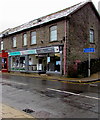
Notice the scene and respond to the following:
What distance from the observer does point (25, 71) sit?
811 inches

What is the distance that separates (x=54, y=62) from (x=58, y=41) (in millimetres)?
2677

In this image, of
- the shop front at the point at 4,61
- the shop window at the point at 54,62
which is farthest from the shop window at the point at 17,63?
the shop window at the point at 54,62

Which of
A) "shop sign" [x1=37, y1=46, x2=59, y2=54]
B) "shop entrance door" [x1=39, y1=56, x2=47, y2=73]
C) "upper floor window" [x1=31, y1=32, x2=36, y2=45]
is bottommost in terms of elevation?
"shop entrance door" [x1=39, y1=56, x2=47, y2=73]

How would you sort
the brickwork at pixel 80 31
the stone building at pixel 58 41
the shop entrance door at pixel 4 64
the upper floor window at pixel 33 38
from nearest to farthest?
the stone building at pixel 58 41
the brickwork at pixel 80 31
the upper floor window at pixel 33 38
the shop entrance door at pixel 4 64

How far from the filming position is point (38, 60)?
19641 millimetres

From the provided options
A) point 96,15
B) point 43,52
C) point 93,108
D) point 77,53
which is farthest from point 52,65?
point 93,108

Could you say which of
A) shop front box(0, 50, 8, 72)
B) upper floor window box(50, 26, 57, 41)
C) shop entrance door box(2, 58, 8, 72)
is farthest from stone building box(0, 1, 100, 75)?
shop entrance door box(2, 58, 8, 72)

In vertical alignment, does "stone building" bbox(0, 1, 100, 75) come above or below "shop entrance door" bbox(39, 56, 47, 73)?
above

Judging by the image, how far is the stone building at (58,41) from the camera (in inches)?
634

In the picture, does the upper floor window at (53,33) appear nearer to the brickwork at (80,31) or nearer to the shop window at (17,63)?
the brickwork at (80,31)

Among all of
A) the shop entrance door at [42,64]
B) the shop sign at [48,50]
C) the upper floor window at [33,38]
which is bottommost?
the shop entrance door at [42,64]

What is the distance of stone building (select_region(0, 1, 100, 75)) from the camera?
1609cm

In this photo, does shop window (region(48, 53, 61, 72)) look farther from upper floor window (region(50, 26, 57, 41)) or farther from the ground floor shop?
upper floor window (region(50, 26, 57, 41))

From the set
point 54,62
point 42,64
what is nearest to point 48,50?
point 54,62
